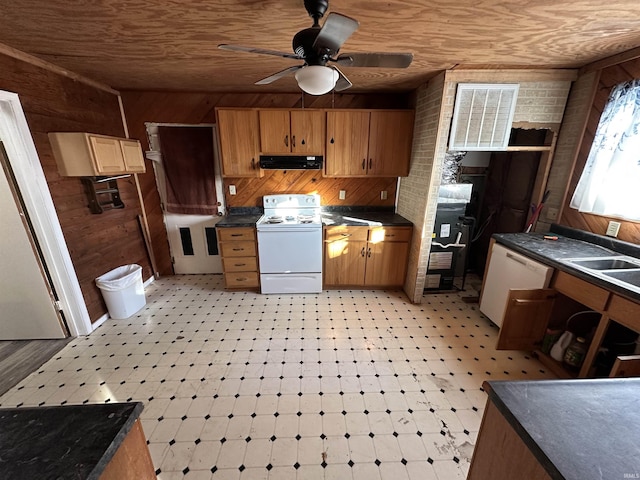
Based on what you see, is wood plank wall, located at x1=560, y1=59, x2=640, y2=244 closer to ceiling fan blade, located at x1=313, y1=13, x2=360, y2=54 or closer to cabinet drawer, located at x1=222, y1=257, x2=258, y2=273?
ceiling fan blade, located at x1=313, y1=13, x2=360, y2=54

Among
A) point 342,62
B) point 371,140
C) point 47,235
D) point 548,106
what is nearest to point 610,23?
point 548,106

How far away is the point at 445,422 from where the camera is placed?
1692mm

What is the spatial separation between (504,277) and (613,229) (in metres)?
0.84

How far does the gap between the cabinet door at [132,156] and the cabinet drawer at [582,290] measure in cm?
400

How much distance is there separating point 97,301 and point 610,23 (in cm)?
455

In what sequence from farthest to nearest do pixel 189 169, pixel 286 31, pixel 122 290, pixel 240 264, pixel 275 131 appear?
pixel 189 169 < pixel 240 264 < pixel 275 131 < pixel 122 290 < pixel 286 31

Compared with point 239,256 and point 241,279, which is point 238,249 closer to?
point 239,256

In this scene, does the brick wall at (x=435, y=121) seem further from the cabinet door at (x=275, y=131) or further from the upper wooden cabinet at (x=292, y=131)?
the cabinet door at (x=275, y=131)

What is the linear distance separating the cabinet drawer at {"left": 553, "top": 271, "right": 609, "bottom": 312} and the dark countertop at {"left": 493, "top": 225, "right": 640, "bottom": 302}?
0.04 meters

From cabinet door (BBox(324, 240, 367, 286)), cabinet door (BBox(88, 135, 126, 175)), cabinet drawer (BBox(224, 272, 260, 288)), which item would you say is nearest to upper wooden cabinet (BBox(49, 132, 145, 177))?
cabinet door (BBox(88, 135, 126, 175))

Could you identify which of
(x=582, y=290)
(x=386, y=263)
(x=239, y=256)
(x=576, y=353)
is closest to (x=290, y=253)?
(x=239, y=256)

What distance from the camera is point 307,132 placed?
3031 millimetres

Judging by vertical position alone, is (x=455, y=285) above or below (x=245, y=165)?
below

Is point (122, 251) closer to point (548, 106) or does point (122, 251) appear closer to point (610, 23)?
point (610, 23)
